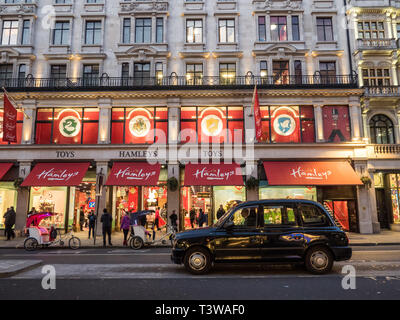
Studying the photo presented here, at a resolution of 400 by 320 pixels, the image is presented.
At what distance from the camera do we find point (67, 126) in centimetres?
2044

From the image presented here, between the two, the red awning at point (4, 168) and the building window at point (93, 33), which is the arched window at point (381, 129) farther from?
the red awning at point (4, 168)

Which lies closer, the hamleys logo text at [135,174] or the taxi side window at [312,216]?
the taxi side window at [312,216]

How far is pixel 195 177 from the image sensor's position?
1817cm

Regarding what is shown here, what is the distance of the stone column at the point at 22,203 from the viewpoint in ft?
61.9

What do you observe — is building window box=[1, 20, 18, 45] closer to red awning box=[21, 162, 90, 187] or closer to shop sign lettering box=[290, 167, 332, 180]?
red awning box=[21, 162, 90, 187]

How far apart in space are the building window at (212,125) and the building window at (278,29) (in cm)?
655

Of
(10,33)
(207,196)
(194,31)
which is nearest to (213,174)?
(207,196)

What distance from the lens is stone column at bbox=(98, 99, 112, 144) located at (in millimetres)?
19969

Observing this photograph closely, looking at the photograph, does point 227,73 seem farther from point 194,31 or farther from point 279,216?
point 279,216

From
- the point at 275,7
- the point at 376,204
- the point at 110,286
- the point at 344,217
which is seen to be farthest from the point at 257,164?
the point at 110,286

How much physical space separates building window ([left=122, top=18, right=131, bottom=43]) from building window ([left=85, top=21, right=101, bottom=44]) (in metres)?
1.97

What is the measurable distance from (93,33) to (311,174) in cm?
1968

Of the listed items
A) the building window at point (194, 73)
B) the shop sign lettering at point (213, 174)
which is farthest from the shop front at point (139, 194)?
the building window at point (194, 73)

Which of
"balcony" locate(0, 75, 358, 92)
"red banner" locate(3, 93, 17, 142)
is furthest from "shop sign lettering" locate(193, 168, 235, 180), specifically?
"red banner" locate(3, 93, 17, 142)
